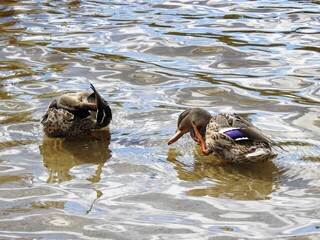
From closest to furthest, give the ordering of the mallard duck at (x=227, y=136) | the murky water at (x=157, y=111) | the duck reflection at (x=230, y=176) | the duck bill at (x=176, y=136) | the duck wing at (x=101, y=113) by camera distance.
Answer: the murky water at (x=157, y=111)
the duck reflection at (x=230, y=176)
the mallard duck at (x=227, y=136)
the duck bill at (x=176, y=136)
the duck wing at (x=101, y=113)

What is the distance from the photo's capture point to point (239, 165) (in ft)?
24.4

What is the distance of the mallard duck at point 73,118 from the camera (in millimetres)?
8164

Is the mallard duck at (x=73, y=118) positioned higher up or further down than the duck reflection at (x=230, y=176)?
higher up

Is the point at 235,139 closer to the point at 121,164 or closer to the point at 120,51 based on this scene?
the point at 121,164

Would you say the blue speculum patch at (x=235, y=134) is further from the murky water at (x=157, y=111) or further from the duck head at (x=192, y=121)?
the duck head at (x=192, y=121)

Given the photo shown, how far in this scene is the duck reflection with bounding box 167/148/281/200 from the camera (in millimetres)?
6645

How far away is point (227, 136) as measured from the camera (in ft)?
24.1

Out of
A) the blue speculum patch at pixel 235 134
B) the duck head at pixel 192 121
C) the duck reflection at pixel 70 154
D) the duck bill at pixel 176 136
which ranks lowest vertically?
the duck reflection at pixel 70 154

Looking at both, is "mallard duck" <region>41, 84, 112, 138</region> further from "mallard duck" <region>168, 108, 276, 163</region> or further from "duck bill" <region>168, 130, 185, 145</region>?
"mallard duck" <region>168, 108, 276, 163</region>

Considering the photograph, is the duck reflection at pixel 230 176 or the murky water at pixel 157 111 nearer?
the murky water at pixel 157 111

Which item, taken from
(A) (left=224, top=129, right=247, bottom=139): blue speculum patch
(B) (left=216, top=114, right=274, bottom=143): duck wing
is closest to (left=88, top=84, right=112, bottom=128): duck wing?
(B) (left=216, top=114, right=274, bottom=143): duck wing

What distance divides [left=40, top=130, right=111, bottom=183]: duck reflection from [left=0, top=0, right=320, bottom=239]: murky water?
19 millimetres

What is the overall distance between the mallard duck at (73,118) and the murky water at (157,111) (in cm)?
15

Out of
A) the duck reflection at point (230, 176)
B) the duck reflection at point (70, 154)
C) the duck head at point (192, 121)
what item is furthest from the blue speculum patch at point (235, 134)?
the duck reflection at point (70, 154)
